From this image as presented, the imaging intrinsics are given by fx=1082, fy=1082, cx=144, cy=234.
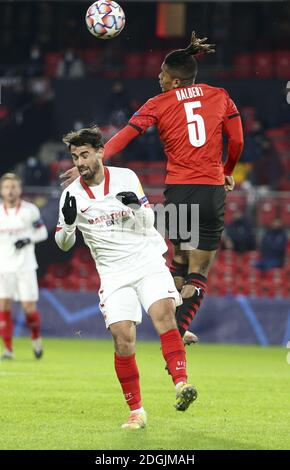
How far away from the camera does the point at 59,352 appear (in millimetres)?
15875

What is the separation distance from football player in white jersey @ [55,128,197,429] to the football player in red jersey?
3.20 ft

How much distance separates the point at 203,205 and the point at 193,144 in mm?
507

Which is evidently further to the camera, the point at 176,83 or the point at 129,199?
the point at 176,83

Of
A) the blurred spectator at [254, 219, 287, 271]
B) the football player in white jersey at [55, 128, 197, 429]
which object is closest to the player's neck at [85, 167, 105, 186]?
the football player in white jersey at [55, 128, 197, 429]

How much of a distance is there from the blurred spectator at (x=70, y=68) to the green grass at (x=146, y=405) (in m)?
11.1

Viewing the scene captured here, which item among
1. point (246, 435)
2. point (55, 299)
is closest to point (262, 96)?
point (55, 299)

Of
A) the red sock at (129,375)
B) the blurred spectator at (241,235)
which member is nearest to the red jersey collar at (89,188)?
the red sock at (129,375)

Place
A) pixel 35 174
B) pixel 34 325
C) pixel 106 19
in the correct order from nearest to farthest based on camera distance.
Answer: pixel 106 19
pixel 34 325
pixel 35 174

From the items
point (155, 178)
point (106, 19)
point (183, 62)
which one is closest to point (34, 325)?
point (106, 19)

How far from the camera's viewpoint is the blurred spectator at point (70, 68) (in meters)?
25.1

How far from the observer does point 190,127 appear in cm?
853

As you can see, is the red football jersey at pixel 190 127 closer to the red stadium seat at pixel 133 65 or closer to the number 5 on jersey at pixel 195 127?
the number 5 on jersey at pixel 195 127

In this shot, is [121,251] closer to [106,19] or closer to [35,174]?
[106,19]
